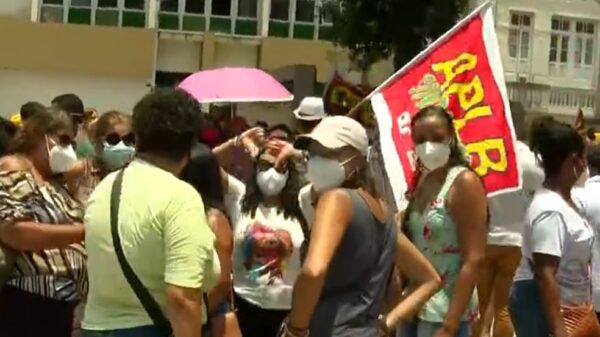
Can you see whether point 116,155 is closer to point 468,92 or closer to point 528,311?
point 468,92

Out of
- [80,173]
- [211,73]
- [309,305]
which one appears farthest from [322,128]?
[211,73]

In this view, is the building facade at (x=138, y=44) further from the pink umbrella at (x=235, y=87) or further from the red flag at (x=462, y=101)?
the red flag at (x=462, y=101)

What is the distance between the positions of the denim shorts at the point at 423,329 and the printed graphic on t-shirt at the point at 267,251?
4.05ft

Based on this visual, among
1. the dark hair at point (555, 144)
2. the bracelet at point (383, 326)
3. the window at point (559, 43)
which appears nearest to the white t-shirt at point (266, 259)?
the dark hair at point (555, 144)

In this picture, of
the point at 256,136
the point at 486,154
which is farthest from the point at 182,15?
the point at 486,154

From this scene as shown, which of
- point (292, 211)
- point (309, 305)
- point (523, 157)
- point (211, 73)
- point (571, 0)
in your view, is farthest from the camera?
point (571, 0)

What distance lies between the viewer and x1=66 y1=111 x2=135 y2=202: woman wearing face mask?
22.0 ft

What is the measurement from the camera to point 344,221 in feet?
16.5

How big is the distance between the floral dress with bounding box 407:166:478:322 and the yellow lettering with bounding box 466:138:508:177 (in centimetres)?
77

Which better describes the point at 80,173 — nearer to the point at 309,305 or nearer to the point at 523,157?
the point at 309,305

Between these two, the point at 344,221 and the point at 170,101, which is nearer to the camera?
the point at 170,101

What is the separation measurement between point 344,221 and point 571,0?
4027 cm

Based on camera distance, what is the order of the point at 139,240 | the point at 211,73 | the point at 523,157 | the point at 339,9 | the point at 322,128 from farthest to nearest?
the point at 339,9
the point at 211,73
the point at 523,157
the point at 322,128
the point at 139,240

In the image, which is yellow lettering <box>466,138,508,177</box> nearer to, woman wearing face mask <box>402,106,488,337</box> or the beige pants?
woman wearing face mask <box>402,106,488,337</box>
